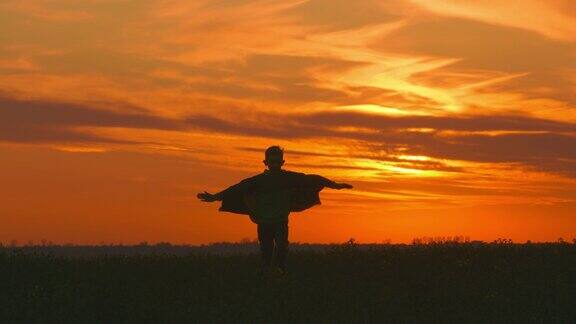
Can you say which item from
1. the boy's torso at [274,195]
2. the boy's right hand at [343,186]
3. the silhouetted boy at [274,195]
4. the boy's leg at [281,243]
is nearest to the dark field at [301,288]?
the boy's leg at [281,243]

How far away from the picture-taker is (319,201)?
22.4 metres

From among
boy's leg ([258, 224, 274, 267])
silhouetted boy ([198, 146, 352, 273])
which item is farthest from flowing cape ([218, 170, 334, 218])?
boy's leg ([258, 224, 274, 267])

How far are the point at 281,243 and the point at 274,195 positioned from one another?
37.0 inches

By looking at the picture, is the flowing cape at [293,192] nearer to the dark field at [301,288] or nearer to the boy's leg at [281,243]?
the boy's leg at [281,243]

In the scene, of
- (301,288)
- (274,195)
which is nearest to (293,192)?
(274,195)

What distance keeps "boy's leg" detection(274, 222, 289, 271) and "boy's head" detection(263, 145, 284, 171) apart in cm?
109

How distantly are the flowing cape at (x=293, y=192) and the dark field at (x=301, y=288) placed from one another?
118 cm

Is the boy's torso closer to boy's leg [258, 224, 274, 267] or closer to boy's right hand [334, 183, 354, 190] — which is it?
boy's leg [258, 224, 274, 267]

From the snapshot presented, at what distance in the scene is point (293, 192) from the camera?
2150cm

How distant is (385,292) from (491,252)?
21.1 ft

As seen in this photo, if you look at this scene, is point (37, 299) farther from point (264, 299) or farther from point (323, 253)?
point (323, 253)

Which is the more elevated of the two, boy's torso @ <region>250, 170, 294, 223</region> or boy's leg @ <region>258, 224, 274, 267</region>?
boy's torso @ <region>250, 170, 294, 223</region>

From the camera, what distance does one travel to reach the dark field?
1684 cm

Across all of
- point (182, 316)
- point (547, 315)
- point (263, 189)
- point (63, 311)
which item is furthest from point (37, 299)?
point (547, 315)
